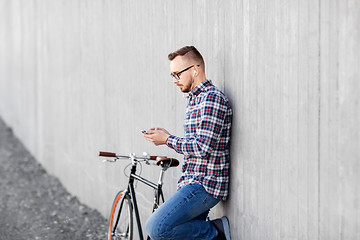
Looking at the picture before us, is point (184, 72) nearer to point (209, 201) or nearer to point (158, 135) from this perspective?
point (158, 135)

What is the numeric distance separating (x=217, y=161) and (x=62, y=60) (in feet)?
17.6

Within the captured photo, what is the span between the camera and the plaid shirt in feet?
11.9

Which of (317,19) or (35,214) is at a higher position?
(317,19)

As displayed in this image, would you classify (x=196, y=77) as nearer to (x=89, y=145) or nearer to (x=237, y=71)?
(x=237, y=71)

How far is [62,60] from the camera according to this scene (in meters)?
8.64

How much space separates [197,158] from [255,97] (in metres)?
0.58

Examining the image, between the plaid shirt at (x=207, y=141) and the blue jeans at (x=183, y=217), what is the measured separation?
0.09m

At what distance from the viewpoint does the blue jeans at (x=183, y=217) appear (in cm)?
363

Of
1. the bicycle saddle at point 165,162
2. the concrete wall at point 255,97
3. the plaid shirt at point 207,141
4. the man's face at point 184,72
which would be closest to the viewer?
the concrete wall at point 255,97

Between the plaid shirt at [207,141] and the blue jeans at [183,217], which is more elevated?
the plaid shirt at [207,141]

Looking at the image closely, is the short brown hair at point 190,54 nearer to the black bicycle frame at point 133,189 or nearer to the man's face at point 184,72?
A: the man's face at point 184,72

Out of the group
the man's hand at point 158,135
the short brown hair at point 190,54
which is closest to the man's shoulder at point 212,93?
the short brown hair at point 190,54

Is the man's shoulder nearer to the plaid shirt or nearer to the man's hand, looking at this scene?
the plaid shirt

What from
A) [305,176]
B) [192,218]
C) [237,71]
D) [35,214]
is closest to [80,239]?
[35,214]
